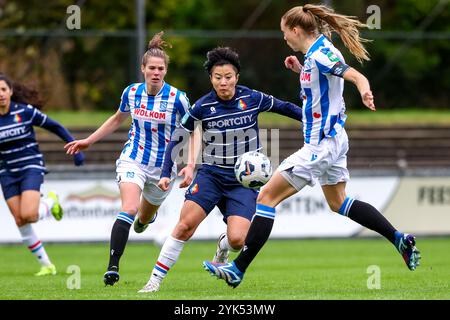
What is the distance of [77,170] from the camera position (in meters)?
16.0

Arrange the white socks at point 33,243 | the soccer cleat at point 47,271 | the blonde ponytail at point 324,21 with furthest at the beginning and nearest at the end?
the white socks at point 33,243, the soccer cleat at point 47,271, the blonde ponytail at point 324,21

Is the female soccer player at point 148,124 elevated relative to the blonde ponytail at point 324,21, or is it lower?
lower

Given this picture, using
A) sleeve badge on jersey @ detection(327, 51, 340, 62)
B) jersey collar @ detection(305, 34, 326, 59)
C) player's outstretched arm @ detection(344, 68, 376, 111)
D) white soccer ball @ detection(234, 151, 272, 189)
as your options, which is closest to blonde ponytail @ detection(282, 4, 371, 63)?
jersey collar @ detection(305, 34, 326, 59)

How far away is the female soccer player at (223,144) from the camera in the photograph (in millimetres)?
7848

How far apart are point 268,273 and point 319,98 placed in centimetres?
321

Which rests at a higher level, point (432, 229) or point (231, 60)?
point (231, 60)

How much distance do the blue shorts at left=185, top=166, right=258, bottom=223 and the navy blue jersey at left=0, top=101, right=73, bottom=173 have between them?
8.65 ft

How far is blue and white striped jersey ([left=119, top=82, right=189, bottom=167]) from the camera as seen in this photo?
8430mm

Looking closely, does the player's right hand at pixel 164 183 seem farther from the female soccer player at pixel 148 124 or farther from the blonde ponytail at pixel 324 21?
the blonde ponytail at pixel 324 21

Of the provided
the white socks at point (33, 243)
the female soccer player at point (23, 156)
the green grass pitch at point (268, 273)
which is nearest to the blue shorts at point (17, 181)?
the female soccer player at point (23, 156)

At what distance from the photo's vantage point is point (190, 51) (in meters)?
24.0

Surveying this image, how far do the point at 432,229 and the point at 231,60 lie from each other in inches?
376
